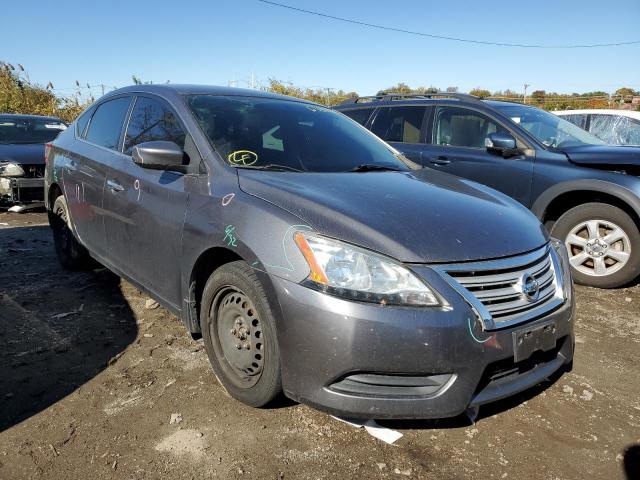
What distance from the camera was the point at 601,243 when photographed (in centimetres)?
464

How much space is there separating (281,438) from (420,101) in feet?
15.6

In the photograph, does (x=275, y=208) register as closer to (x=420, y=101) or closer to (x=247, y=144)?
(x=247, y=144)

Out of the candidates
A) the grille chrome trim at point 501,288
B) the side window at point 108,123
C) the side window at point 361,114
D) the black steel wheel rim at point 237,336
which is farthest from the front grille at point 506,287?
the side window at point 361,114

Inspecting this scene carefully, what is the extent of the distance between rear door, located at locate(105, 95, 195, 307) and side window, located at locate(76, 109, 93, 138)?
3.28 feet

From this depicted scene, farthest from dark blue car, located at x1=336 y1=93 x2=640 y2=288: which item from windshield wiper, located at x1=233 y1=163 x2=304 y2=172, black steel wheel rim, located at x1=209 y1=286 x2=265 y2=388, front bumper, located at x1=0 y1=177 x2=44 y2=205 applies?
front bumper, located at x1=0 y1=177 x2=44 y2=205

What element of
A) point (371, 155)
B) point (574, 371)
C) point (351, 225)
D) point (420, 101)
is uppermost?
point (420, 101)

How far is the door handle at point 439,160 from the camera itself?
5590 millimetres

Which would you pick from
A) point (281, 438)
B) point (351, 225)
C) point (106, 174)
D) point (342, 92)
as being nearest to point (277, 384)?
point (281, 438)

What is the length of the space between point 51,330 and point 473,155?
4.32 m

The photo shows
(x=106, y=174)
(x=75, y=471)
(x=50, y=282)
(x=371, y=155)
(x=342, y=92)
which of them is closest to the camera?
(x=75, y=471)

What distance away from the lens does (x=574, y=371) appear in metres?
3.13

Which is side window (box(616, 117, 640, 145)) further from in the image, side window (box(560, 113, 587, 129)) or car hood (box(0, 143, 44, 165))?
car hood (box(0, 143, 44, 165))

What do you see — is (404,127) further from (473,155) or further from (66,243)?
(66,243)

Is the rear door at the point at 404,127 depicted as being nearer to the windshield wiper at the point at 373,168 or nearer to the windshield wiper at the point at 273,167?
the windshield wiper at the point at 373,168
